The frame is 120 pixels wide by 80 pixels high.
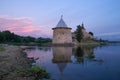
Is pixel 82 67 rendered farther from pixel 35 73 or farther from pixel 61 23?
pixel 61 23

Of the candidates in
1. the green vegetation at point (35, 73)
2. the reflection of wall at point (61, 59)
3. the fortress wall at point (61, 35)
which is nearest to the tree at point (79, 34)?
the fortress wall at point (61, 35)

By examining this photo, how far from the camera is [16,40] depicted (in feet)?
198

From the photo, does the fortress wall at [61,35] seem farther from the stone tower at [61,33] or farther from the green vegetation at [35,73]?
the green vegetation at [35,73]

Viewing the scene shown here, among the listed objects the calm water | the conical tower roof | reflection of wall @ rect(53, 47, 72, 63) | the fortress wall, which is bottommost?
the calm water

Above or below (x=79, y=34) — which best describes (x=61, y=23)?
above

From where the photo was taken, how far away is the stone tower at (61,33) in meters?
42.9

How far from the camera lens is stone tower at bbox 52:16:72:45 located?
42.9 meters

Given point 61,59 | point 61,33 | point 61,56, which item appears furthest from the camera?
point 61,33

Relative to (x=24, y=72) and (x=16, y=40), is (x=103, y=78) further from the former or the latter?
(x=16, y=40)

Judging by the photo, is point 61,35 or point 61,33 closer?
point 61,33

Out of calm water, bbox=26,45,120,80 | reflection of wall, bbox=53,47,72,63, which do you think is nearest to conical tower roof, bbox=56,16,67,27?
reflection of wall, bbox=53,47,72,63

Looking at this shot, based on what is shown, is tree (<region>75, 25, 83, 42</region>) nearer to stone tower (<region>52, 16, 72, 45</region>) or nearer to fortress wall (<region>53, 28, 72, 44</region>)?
stone tower (<region>52, 16, 72, 45</region>)

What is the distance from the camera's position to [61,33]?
141 ft

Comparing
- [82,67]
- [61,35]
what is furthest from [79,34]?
[82,67]
